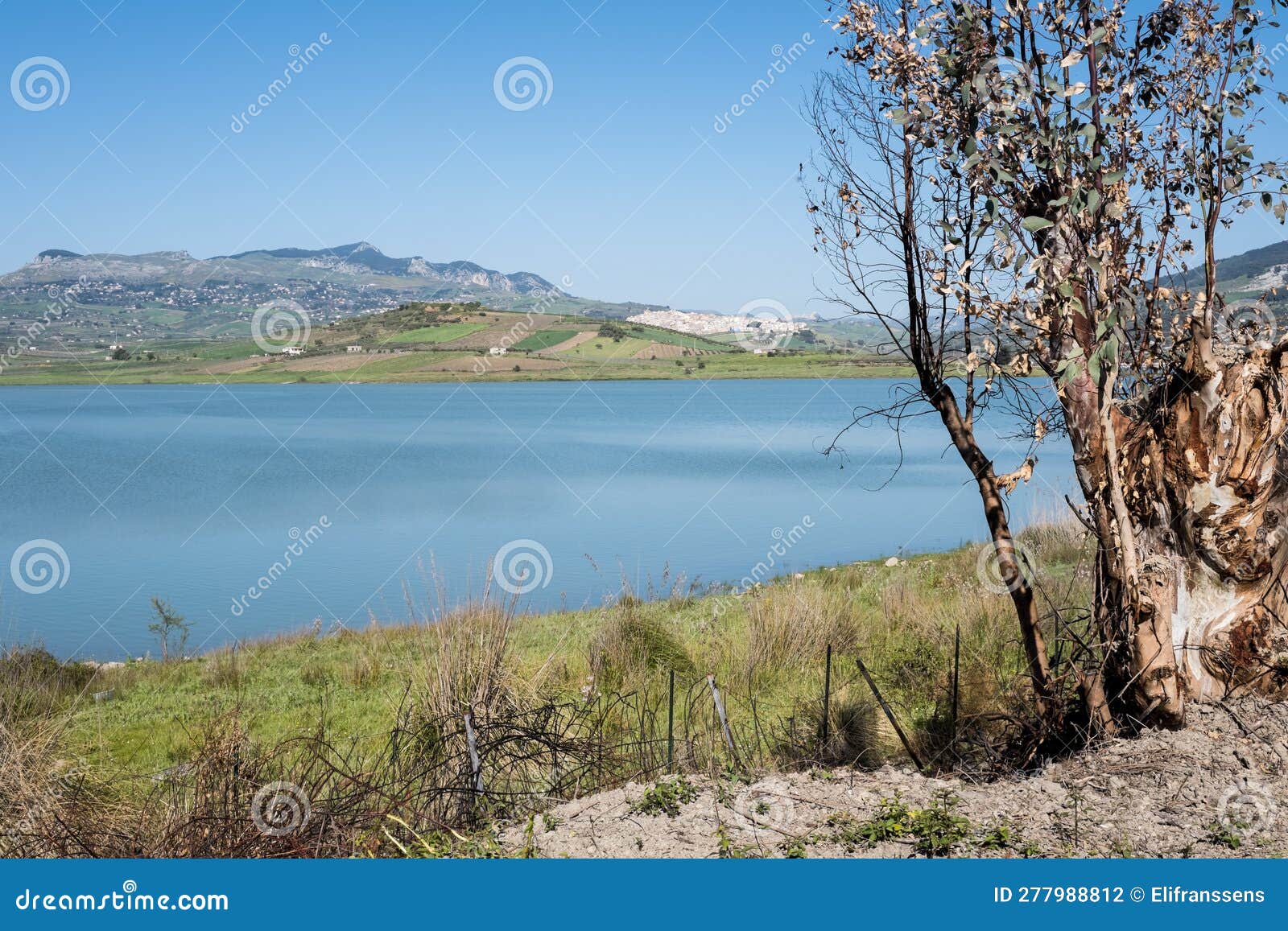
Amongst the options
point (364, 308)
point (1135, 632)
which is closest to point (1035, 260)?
point (1135, 632)

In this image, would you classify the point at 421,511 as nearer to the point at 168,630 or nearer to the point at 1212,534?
the point at 168,630

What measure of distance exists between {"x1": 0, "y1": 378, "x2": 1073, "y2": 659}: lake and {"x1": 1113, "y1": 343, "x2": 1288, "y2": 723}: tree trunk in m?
2.57

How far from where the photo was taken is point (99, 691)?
8.32 metres

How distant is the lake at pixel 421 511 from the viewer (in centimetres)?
1386

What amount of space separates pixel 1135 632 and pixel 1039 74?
226cm

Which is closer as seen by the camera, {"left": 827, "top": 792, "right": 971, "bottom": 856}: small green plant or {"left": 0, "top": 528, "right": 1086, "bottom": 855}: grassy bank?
{"left": 827, "top": 792, "right": 971, "bottom": 856}: small green plant

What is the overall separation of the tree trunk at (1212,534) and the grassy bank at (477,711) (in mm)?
991

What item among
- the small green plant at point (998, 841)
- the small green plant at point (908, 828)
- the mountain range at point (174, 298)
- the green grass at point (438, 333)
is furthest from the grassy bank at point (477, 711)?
the mountain range at point (174, 298)

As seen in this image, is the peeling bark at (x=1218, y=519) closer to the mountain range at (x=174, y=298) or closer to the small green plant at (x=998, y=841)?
the small green plant at (x=998, y=841)

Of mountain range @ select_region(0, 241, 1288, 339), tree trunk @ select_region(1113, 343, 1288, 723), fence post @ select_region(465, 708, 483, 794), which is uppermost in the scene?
mountain range @ select_region(0, 241, 1288, 339)

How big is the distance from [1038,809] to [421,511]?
1880 centimetres

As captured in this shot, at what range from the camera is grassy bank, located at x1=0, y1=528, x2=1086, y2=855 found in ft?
12.7

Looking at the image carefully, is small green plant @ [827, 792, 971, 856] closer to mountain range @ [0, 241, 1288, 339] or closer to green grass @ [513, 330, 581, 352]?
green grass @ [513, 330, 581, 352]

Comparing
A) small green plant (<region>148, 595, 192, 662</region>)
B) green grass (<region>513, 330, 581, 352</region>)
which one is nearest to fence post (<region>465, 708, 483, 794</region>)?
small green plant (<region>148, 595, 192, 662</region>)
